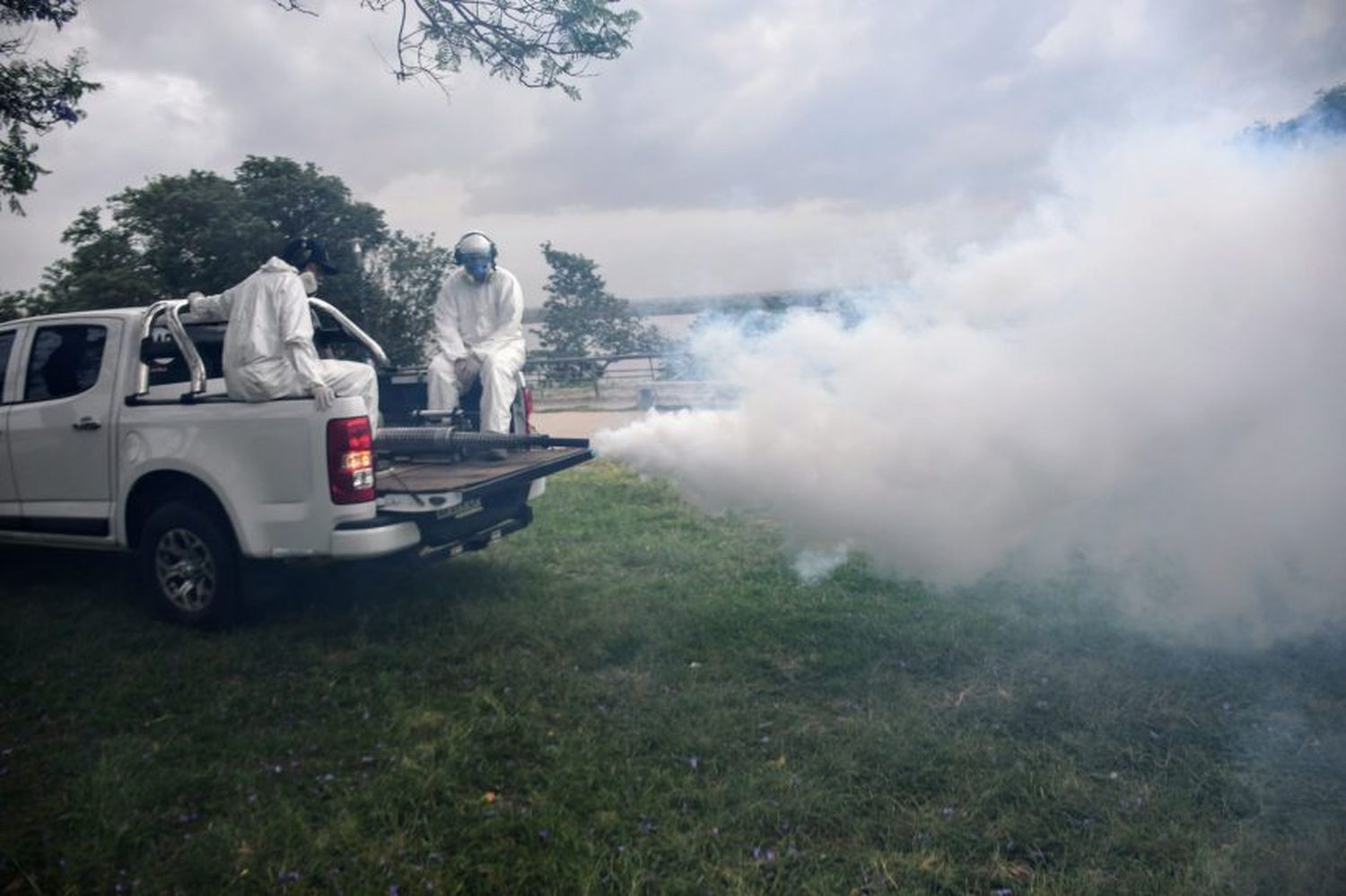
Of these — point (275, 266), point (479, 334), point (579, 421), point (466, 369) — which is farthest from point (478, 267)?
point (579, 421)

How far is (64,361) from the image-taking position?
6.04 meters

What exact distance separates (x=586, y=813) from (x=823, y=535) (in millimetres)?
2627

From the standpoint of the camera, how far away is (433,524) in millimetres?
5203

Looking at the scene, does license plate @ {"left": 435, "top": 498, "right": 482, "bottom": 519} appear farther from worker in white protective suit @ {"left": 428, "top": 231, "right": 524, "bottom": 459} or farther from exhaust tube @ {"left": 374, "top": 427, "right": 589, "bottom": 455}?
worker in white protective suit @ {"left": 428, "top": 231, "right": 524, "bottom": 459}

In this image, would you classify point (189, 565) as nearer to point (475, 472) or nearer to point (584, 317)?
point (475, 472)

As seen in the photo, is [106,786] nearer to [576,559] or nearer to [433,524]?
[433,524]

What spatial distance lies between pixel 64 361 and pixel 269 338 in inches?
65.7

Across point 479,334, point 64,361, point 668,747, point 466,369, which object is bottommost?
point 668,747

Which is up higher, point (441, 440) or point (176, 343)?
point (176, 343)

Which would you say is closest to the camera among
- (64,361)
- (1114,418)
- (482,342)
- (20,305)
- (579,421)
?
(1114,418)

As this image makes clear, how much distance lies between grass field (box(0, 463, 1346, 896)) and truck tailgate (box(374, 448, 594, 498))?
59 centimetres

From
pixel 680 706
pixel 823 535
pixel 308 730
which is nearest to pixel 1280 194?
pixel 823 535

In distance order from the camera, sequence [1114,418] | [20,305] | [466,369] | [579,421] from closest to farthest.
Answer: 1. [1114,418]
2. [466,369]
3. [20,305]
4. [579,421]

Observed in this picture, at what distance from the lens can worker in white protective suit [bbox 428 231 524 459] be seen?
660 cm
